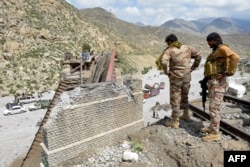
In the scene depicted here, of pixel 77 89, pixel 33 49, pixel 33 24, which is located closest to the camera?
pixel 77 89

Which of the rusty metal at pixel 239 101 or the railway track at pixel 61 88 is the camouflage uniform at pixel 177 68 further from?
the railway track at pixel 61 88

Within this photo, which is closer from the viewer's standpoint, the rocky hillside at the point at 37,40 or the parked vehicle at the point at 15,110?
the parked vehicle at the point at 15,110

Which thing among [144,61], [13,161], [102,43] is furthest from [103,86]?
[144,61]

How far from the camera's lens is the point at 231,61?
5.81 meters

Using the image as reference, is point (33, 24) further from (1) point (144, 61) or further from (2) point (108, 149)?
(2) point (108, 149)

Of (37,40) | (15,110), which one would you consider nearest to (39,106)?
(15,110)

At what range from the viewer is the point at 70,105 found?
658 cm

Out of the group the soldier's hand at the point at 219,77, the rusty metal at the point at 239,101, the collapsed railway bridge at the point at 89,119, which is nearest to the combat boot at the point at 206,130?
the soldier's hand at the point at 219,77

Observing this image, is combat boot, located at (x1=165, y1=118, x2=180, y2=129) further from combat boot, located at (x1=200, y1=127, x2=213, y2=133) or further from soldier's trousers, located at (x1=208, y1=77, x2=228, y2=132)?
→ soldier's trousers, located at (x1=208, y1=77, x2=228, y2=132)

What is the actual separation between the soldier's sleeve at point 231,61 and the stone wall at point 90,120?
2777 millimetres

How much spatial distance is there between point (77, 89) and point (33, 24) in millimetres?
44201

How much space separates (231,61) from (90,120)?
11.4 ft

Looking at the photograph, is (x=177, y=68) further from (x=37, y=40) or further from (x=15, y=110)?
(x=37, y=40)

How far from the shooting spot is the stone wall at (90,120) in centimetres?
645
